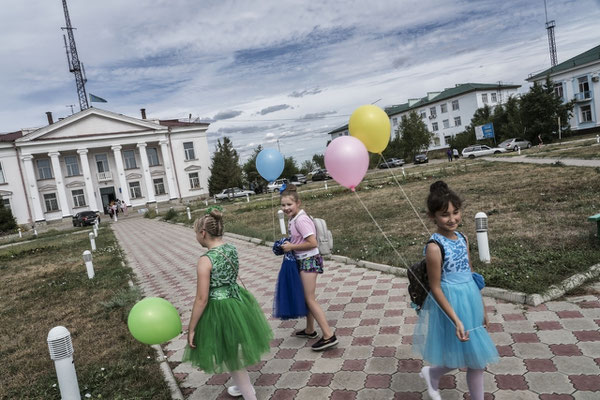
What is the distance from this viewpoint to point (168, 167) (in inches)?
1839

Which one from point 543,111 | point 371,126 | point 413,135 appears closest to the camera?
point 371,126

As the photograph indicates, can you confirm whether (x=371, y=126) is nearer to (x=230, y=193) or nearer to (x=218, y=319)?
(x=218, y=319)

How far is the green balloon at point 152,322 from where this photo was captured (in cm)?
304

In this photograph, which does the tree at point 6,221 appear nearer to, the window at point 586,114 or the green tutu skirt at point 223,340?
the green tutu skirt at point 223,340

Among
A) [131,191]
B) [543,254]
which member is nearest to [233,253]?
[543,254]

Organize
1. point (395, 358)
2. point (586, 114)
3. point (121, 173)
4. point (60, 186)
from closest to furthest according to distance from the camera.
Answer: point (395, 358) < point (60, 186) < point (121, 173) < point (586, 114)

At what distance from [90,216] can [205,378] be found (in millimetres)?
36514

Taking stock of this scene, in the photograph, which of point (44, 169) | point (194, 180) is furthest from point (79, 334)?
point (44, 169)

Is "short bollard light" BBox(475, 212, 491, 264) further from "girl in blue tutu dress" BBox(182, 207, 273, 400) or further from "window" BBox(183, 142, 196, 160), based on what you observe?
"window" BBox(183, 142, 196, 160)

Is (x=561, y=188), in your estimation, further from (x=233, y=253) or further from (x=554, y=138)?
(x=554, y=138)

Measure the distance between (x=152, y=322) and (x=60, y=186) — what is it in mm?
46661

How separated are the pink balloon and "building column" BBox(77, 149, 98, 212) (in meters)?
45.8

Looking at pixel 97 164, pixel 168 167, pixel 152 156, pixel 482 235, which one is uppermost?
pixel 152 156

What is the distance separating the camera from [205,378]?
407 centimetres
